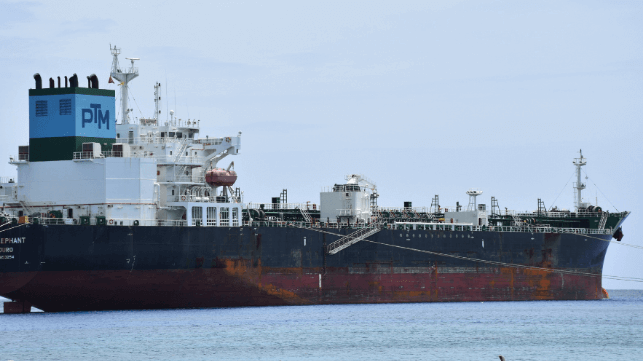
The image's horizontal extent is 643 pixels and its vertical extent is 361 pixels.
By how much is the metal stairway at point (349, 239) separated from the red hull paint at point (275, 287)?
1127 millimetres

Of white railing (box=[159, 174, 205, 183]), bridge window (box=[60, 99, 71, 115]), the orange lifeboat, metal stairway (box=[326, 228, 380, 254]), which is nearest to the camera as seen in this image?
bridge window (box=[60, 99, 71, 115])

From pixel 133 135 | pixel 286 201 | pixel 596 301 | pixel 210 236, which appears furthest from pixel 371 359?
pixel 596 301

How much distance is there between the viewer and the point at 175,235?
56312 millimetres

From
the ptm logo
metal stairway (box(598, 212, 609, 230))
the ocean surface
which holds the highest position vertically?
the ptm logo

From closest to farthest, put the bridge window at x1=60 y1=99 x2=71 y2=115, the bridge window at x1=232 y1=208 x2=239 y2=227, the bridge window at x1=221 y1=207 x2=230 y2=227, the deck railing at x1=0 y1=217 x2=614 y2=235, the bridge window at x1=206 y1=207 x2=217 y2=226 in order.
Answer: the deck railing at x1=0 y1=217 x2=614 y2=235, the bridge window at x1=60 y1=99 x2=71 y2=115, the bridge window at x1=206 y1=207 x2=217 y2=226, the bridge window at x1=221 y1=207 x2=230 y2=227, the bridge window at x1=232 y1=208 x2=239 y2=227

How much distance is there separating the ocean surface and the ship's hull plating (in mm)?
946

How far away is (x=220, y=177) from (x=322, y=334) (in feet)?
42.4

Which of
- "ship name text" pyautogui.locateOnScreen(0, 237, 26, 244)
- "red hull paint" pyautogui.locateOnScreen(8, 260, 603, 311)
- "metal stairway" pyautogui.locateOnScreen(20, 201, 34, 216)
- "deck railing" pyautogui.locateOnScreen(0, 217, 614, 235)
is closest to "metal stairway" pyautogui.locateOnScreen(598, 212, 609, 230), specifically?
"deck railing" pyautogui.locateOnScreen(0, 217, 614, 235)

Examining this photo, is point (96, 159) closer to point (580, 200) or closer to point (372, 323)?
point (372, 323)

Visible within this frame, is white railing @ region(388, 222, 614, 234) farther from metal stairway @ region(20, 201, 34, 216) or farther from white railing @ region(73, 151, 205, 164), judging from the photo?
metal stairway @ region(20, 201, 34, 216)

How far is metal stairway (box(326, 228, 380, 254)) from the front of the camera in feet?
204

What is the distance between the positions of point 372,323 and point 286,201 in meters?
17.5

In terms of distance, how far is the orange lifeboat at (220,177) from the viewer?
194 feet

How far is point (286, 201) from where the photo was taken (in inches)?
2751
